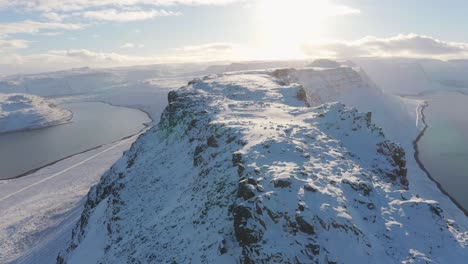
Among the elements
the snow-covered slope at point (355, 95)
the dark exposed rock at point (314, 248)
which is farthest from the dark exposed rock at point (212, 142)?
the snow-covered slope at point (355, 95)

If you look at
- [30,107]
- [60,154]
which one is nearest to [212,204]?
[60,154]

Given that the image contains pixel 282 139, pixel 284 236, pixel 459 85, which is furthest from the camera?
pixel 459 85

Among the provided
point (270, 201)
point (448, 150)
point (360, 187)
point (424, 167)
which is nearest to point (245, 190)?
point (270, 201)

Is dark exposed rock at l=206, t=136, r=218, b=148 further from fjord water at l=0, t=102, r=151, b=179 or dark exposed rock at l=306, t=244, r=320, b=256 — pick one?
fjord water at l=0, t=102, r=151, b=179

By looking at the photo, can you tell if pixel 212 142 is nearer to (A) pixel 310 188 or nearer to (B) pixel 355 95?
(A) pixel 310 188

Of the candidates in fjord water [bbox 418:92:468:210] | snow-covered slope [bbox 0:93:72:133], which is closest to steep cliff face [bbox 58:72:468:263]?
fjord water [bbox 418:92:468:210]

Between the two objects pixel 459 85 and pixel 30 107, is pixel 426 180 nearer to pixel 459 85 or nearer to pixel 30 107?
pixel 30 107
